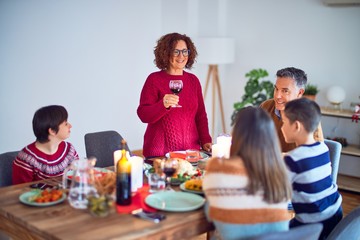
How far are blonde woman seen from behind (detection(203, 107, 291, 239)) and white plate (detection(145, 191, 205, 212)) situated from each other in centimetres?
18

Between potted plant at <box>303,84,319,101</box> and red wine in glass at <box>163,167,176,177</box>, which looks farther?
potted plant at <box>303,84,319,101</box>

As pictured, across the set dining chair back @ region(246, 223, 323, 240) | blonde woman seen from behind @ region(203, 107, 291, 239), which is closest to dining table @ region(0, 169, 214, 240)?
blonde woman seen from behind @ region(203, 107, 291, 239)

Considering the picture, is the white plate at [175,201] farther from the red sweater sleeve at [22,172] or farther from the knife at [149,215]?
the red sweater sleeve at [22,172]

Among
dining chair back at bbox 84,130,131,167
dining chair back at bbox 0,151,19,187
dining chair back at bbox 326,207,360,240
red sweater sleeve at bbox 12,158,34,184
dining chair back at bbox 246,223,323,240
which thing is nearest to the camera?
dining chair back at bbox 246,223,323,240

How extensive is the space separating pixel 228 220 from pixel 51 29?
3.62m

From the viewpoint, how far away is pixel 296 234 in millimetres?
1869

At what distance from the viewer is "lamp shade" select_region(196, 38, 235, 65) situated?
587 cm

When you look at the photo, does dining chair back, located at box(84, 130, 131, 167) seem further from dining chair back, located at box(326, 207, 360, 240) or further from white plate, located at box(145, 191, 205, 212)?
dining chair back, located at box(326, 207, 360, 240)

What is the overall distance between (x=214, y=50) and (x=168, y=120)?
2.67 meters

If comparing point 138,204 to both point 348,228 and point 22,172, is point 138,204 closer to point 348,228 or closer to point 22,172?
point 22,172

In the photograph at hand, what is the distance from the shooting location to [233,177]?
201 cm

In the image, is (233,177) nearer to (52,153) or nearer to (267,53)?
(52,153)

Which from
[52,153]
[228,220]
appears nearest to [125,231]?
[228,220]

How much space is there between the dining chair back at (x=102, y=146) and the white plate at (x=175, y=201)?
1018 millimetres
